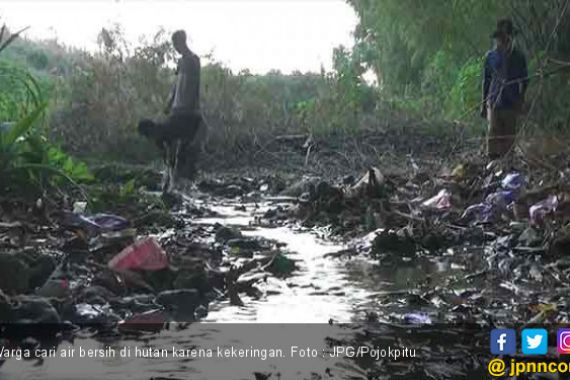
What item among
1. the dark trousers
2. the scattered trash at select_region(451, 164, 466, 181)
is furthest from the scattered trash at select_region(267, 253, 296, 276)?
the dark trousers

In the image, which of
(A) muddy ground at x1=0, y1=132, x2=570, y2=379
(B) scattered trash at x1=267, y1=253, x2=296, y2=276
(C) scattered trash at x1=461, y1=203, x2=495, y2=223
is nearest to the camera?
(A) muddy ground at x1=0, y1=132, x2=570, y2=379

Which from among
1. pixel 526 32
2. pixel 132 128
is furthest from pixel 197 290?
pixel 132 128

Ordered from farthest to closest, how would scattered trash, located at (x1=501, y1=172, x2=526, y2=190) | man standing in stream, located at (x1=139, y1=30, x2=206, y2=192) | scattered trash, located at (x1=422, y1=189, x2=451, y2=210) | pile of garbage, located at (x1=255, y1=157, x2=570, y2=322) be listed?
man standing in stream, located at (x1=139, y1=30, x2=206, y2=192) → scattered trash, located at (x1=422, y1=189, x2=451, y2=210) → scattered trash, located at (x1=501, y1=172, x2=526, y2=190) → pile of garbage, located at (x1=255, y1=157, x2=570, y2=322)

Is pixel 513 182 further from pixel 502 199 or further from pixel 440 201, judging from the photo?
pixel 440 201

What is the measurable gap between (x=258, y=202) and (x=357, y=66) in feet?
30.2

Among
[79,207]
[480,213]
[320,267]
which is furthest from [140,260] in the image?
[480,213]

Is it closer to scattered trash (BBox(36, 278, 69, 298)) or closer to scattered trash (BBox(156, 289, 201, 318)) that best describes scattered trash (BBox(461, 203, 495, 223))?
scattered trash (BBox(156, 289, 201, 318))

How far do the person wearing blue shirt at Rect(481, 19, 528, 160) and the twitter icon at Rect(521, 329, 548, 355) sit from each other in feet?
13.3

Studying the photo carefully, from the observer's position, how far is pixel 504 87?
662cm

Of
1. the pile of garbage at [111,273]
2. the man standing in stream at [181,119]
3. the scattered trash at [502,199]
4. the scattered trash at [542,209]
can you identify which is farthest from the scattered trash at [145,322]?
the man standing in stream at [181,119]

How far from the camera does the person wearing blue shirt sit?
648 cm

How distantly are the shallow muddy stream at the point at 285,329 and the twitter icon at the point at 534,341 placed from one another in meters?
0.38

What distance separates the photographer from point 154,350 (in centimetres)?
263

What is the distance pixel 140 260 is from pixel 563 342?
1846mm
